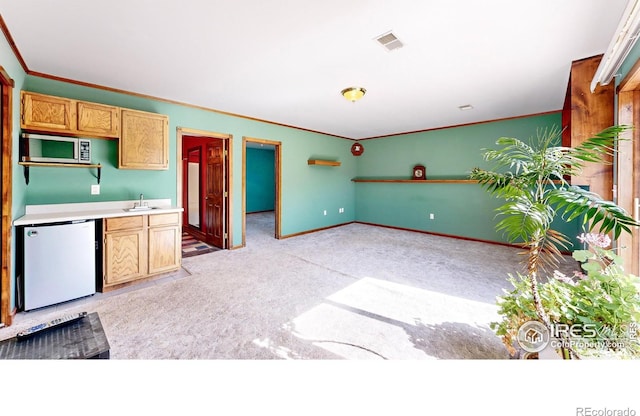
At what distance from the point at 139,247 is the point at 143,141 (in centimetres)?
133

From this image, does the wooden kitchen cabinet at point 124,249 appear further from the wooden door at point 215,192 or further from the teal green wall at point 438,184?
the teal green wall at point 438,184

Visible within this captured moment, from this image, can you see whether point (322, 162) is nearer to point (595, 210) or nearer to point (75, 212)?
point (75, 212)

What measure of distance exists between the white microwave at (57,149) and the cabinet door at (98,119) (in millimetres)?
161

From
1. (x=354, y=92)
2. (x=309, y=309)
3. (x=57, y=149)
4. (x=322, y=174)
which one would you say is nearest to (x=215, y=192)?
(x=57, y=149)

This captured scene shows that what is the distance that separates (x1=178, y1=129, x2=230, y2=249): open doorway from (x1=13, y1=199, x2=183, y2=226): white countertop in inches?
30.7

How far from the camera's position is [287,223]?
534cm

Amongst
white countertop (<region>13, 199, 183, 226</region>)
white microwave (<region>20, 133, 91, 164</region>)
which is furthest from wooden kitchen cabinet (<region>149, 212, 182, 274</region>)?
white microwave (<region>20, 133, 91, 164</region>)

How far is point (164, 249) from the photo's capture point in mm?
3166

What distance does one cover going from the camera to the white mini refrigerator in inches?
89.3
